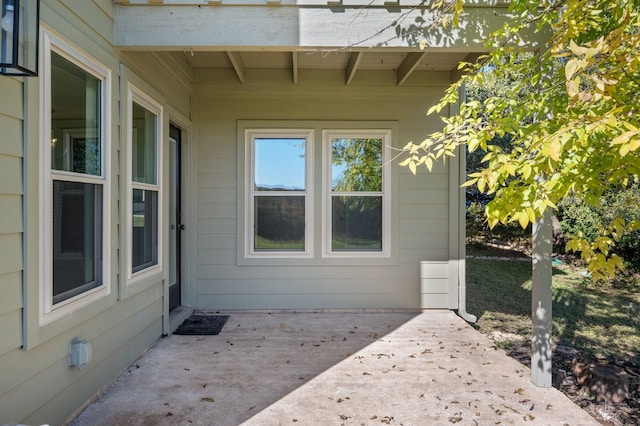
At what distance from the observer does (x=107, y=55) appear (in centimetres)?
266

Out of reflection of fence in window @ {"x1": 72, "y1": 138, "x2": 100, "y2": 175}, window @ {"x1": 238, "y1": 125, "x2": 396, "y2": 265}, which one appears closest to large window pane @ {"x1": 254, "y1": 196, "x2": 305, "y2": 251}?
window @ {"x1": 238, "y1": 125, "x2": 396, "y2": 265}

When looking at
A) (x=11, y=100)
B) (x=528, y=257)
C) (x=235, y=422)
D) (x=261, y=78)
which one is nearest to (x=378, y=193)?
(x=261, y=78)

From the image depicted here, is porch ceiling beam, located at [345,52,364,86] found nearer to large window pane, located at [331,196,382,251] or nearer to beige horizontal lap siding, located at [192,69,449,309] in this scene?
beige horizontal lap siding, located at [192,69,449,309]

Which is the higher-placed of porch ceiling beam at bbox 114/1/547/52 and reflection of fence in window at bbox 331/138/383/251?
porch ceiling beam at bbox 114/1/547/52

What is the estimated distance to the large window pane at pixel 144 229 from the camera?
3.12 m

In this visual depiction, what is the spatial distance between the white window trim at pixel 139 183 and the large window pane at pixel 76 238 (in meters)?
0.34

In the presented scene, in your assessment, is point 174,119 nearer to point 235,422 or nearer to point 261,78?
point 261,78

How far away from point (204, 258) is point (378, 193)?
226 cm

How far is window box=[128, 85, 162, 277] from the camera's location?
119 inches

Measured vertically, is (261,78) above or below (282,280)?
above

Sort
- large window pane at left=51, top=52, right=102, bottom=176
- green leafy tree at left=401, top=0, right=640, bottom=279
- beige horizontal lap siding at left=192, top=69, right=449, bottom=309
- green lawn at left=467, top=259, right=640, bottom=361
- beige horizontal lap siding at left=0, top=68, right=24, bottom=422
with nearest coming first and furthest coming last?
green leafy tree at left=401, top=0, right=640, bottom=279, beige horizontal lap siding at left=0, top=68, right=24, bottom=422, large window pane at left=51, top=52, right=102, bottom=176, green lawn at left=467, top=259, right=640, bottom=361, beige horizontal lap siding at left=192, top=69, right=449, bottom=309

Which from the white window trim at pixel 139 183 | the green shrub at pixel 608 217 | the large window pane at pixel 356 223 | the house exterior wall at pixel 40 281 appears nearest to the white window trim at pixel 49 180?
the house exterior wall at pixel 40 281

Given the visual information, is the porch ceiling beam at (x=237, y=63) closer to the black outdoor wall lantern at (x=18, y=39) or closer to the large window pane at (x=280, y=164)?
the large window pane at (x=280, y=164)

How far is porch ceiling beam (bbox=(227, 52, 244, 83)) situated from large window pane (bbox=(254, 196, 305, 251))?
142cm
